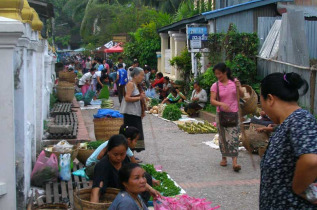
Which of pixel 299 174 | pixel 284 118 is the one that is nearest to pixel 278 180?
pixel 299 174

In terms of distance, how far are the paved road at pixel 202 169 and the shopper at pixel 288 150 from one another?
3.64m

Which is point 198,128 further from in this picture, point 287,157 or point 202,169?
point 287,157

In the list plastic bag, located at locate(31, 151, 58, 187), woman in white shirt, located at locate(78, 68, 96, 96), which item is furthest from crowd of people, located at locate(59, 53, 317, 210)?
woman in white shirt, located at locate(78, 68, 96, 96)

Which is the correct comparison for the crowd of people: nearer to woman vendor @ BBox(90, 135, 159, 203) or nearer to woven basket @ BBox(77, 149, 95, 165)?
woman vendor @ BBox(90, 135, 159, 203)

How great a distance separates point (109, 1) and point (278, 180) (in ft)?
158

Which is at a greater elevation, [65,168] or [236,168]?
[65,168]

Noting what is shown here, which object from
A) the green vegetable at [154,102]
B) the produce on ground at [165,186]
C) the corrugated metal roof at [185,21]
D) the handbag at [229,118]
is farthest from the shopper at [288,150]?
the green vegetable at [154,102]

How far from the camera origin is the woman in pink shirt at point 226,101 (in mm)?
8336

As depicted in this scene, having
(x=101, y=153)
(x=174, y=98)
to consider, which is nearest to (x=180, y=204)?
(x=101, y=153)

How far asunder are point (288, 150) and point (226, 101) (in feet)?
17.8

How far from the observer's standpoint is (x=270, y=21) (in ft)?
48.5

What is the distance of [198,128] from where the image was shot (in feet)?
43.6

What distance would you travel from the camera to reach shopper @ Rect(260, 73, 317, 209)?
2.95 m

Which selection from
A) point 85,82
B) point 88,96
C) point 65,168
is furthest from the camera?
point 85,82
